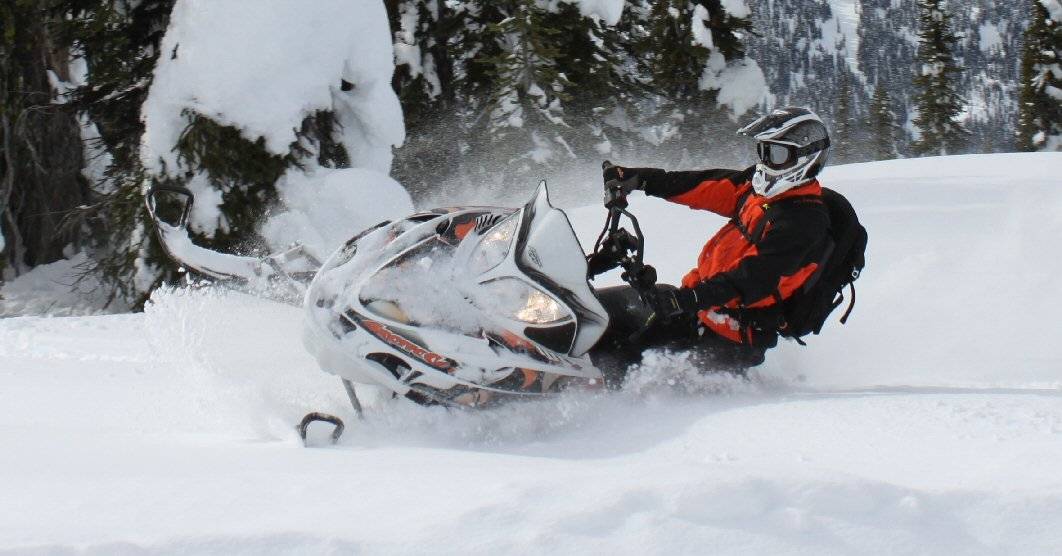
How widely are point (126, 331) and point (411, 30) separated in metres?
10.2

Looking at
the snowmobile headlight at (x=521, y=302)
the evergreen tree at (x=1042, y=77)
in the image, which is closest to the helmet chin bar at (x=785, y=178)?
the snowmobile headlight at (x=521, y=302)

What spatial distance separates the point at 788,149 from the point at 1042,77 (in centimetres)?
2697

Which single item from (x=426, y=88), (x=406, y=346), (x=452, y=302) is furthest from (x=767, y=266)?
(x=426, y=88)

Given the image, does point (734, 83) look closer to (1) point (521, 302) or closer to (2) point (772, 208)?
(2) point (772, 208)

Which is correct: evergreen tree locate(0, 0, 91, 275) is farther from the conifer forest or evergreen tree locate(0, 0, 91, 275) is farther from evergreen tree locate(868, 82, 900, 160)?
evergreen tree locate(868, 82, 900, 160)

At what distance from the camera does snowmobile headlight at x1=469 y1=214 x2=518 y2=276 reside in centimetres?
382

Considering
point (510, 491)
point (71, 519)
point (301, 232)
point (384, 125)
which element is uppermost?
point (71, 519)

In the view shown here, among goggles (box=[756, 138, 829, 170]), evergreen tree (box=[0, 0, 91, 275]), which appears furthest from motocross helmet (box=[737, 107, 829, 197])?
evergreen tree (box=[0, 0, 91, 275])

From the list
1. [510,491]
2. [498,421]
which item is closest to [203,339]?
[498,421]

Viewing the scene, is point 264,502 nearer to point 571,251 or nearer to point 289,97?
point 571,251

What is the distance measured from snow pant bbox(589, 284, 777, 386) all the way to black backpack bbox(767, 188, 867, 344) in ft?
0.56

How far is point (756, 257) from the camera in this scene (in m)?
4.14

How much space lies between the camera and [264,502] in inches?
100

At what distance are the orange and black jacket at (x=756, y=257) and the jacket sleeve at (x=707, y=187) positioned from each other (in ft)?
0.15
